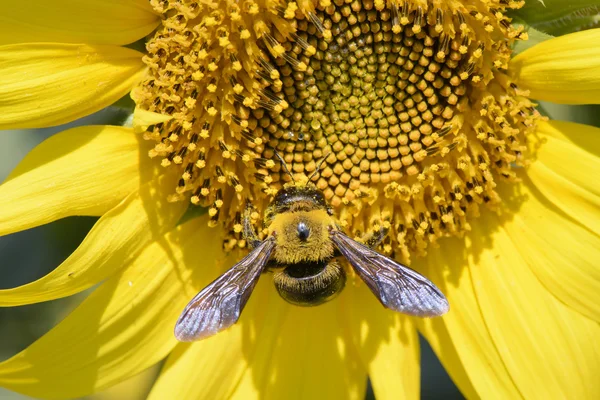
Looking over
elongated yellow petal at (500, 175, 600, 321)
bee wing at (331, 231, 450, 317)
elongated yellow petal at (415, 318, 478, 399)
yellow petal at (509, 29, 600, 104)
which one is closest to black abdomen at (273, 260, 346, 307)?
bee wing at (331, 231, 450, 317)

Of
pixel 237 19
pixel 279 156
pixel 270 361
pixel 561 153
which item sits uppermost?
pixel 237 19

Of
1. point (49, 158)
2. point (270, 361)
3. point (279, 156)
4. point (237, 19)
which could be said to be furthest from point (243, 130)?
point (270, 361)

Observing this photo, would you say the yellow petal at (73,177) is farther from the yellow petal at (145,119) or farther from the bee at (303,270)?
the bee at (303,270)

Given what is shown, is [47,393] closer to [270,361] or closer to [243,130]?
[270,361]

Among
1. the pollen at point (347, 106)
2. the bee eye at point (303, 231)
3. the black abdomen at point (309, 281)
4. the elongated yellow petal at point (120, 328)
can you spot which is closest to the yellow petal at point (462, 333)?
the pollen at point (347, 106)

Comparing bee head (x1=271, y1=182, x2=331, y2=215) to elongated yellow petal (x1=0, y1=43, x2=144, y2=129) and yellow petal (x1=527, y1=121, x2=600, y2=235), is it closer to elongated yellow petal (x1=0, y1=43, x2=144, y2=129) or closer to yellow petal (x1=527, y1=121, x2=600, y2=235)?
elongated yellow petal (x1=0, y1=43, x2=144, y2=129)

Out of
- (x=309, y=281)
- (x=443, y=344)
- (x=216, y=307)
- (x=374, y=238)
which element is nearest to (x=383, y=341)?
(x=443, y=344)

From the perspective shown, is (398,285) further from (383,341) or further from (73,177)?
(73,177)
